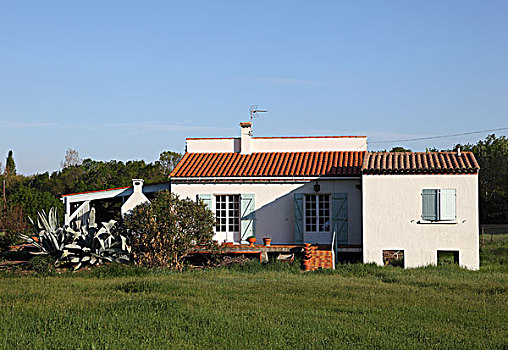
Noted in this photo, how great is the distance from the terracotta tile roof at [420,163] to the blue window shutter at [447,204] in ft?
2.07

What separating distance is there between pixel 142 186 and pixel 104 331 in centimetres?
1367

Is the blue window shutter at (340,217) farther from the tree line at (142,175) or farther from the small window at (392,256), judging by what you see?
the tree line at (142,175)

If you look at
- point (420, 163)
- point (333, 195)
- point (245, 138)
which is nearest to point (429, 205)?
point (420, 163)

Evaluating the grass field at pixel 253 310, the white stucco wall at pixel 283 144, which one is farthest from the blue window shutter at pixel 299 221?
the grass field at pixel 253 310

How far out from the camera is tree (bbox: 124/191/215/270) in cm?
1838

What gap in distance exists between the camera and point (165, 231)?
60.4 ft

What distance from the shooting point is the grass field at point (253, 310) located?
9133 mm

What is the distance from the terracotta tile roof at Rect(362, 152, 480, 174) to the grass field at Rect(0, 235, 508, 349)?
11.0 ft

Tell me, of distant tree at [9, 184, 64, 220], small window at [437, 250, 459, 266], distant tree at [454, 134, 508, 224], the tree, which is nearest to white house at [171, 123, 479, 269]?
small window at [437, 250, 459, 266]

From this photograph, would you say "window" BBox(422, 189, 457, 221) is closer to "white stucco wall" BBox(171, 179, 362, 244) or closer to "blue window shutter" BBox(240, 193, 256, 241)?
"white stucco wall" BBox(171, 179, 362, 244)

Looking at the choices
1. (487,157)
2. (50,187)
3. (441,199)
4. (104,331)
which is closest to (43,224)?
(104,331)

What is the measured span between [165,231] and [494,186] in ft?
123

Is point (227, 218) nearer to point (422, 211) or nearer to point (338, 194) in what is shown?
point (338, 194)

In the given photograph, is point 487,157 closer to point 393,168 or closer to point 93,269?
point 393,168
